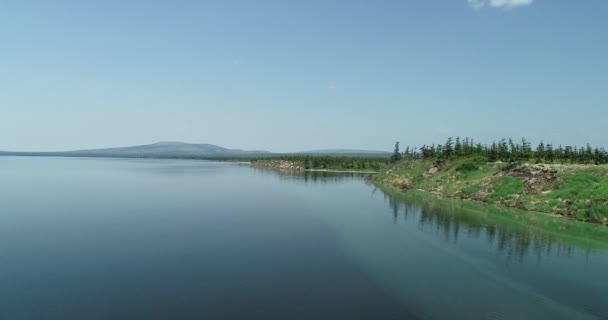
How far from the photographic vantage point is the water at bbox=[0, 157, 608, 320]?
22625 mm

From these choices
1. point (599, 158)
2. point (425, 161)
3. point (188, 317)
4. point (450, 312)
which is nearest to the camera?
point (188, 317)

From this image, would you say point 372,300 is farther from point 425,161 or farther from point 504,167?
point 425,161

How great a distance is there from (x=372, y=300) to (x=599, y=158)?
112164mm

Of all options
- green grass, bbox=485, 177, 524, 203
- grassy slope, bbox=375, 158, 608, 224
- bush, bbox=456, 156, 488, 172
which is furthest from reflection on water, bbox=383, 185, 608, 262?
bush, bbox=456, 156, 488, 172

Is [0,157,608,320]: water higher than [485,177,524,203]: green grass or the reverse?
the reverse

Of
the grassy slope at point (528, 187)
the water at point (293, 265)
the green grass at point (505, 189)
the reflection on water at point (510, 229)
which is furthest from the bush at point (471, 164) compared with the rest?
the water at point (293, 265)

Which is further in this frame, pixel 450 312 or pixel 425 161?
pixel 425 161

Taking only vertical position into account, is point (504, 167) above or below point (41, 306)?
above

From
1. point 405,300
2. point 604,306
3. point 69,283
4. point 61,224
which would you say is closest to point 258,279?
point 405,300

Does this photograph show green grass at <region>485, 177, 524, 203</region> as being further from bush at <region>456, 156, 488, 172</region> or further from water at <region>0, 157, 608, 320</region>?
bush at <region>456, 156, 488, 172</region>

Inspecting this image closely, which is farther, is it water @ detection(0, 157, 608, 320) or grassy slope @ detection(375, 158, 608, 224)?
grassy slope @ detection(375, 158, 608, 224)

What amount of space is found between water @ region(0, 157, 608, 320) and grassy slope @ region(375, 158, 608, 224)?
5202 mm

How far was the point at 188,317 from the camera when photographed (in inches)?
823

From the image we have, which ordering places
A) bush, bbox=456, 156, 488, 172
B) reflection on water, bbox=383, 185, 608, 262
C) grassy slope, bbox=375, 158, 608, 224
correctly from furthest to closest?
1. bush, bbox=456, 156, 488, 172
2. grassy slope, bbox=375, 158, 608, 224
3. reflection on water, bbox=383, 185, 608, 262
